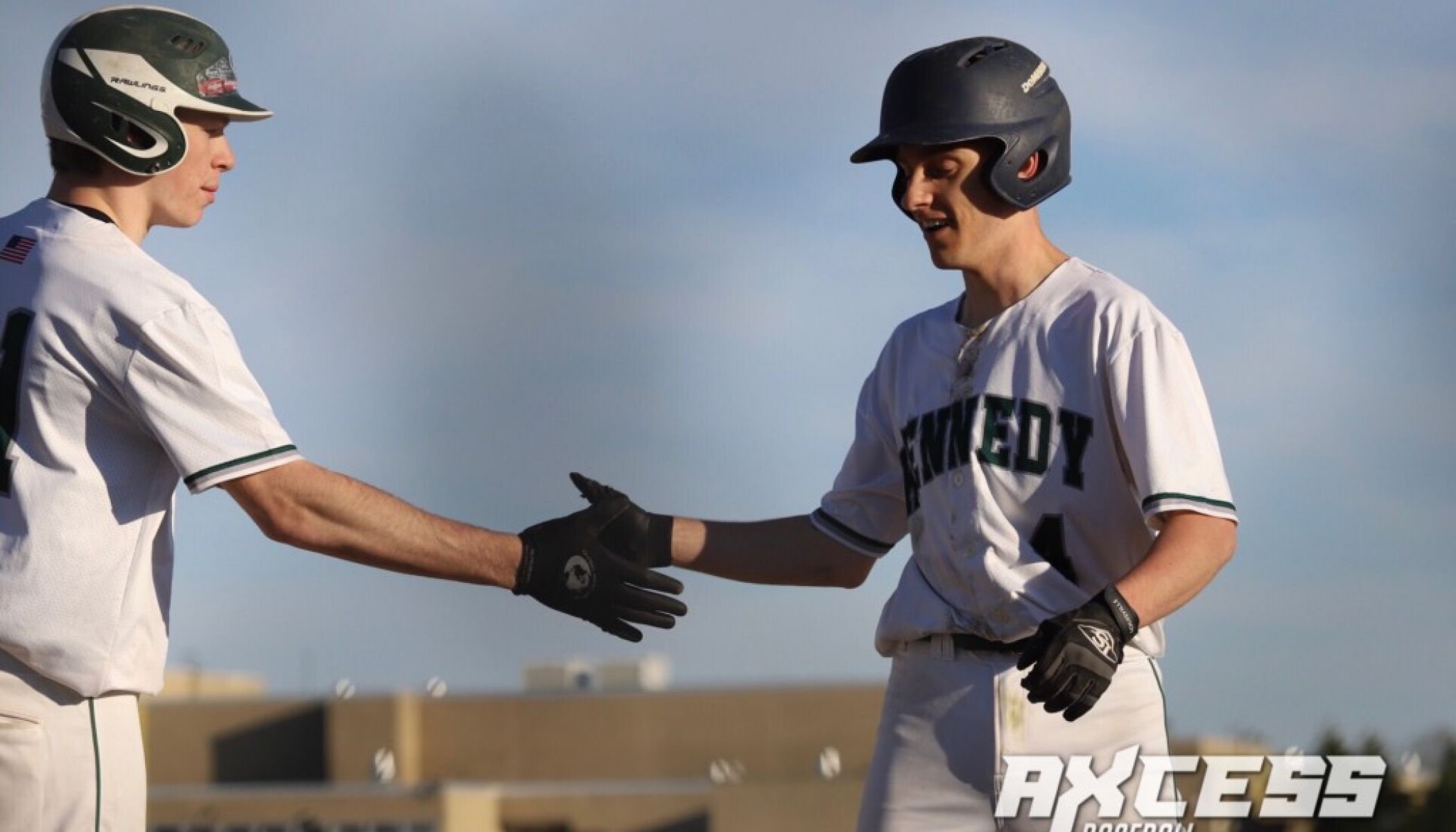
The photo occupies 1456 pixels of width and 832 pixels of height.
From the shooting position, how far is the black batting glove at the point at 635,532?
6.96m

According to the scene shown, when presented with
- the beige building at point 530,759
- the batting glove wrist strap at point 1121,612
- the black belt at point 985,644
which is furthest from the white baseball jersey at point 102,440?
the beige building at point 530,759

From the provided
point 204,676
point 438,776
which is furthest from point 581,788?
point 204,676

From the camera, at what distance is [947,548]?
20.0 ft

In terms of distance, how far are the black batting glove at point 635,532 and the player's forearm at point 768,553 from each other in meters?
0.04

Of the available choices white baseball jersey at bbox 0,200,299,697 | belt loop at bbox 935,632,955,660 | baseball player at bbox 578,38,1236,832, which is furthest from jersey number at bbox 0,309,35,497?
belt loop at bbox 935,632,955,660

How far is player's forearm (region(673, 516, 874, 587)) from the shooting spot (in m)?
7.06

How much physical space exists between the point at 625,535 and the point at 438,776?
158 ft

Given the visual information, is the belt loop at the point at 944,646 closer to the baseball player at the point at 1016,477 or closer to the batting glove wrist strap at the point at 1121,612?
→ the baseball player at the point at 1016,477

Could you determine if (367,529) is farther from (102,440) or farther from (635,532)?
(635,532)

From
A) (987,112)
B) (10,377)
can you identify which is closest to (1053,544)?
(987,112)

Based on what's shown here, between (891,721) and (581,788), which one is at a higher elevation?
(891,721)

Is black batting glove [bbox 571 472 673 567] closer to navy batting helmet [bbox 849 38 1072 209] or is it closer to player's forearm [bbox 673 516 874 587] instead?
player's forearm [bbox 673 516 874 587]

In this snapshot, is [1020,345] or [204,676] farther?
[204,676]

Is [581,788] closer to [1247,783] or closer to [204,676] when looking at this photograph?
[204,676]
